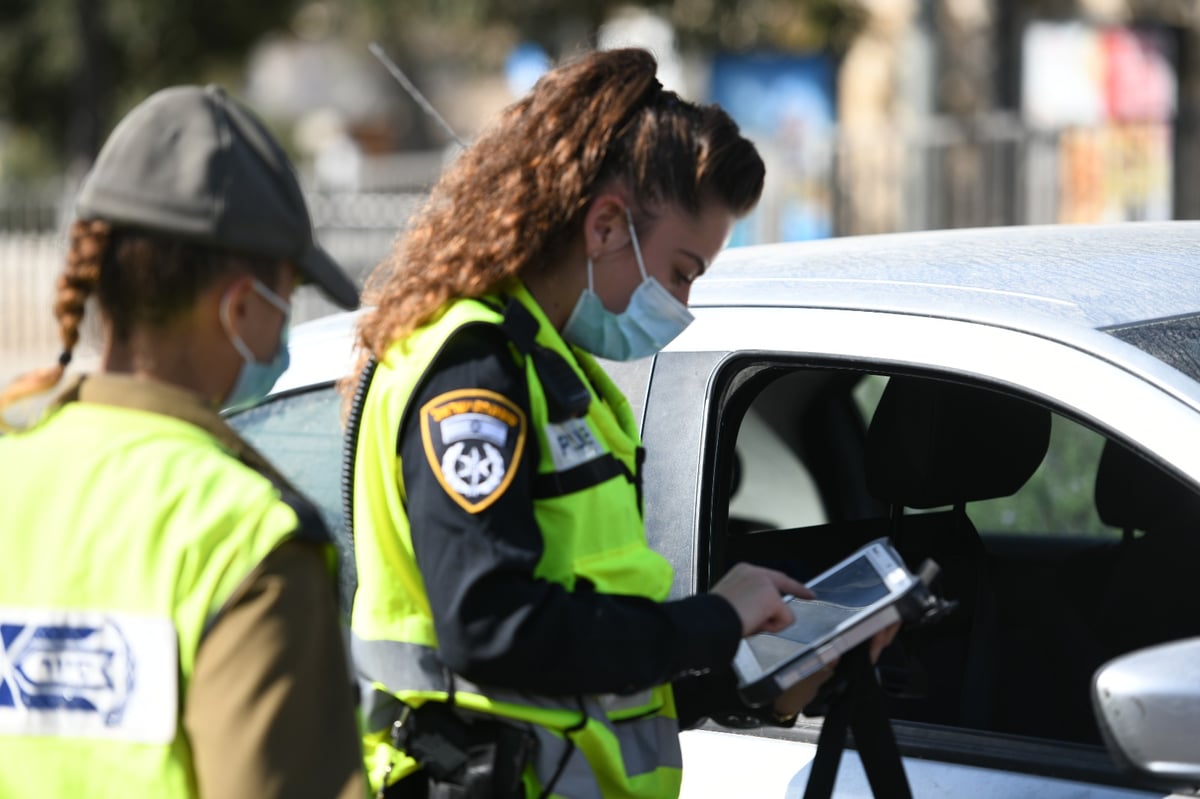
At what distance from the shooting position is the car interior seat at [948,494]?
2.53 meters

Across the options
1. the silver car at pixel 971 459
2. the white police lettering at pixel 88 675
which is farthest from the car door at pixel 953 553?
the white police lettering at pixel 88 675

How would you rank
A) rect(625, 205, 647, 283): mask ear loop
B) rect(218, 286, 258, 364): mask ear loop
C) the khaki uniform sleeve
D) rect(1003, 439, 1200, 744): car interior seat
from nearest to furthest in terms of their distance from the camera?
the khaki uniform sleeve → rect(218, 286, 258, 364): mask ear loop → rect(625, 205, 647, 283): mask ear loop → rect(1003, 439, 1200, 744): car interior seat

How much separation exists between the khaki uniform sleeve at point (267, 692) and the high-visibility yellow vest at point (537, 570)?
43 centimetres

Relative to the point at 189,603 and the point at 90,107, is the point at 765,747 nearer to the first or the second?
the point at 189,603

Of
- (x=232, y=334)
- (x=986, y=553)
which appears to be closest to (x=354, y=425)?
(x=232, y=334)

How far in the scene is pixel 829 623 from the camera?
1.93m

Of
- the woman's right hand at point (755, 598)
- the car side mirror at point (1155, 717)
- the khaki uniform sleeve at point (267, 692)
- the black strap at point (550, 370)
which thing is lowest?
the car side mirror at point (1155, 717)

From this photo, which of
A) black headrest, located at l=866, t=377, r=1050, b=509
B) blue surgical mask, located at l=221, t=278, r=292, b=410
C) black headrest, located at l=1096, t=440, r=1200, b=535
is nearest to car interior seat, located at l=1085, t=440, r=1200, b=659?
black headrest, located at l=1096, t=440, r=1200, b=535

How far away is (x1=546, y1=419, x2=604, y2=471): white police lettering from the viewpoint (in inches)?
68.2

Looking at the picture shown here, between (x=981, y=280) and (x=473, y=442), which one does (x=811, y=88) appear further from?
(x=473, y=442)

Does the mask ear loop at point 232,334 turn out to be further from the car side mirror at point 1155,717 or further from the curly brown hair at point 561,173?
the car side mirror at point 1155,717

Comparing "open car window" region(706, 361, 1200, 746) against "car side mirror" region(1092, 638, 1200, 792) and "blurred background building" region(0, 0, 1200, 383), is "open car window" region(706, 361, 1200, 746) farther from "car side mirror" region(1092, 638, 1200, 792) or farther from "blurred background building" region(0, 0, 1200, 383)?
"blurred background building" region(0, 0, 1200, 383)

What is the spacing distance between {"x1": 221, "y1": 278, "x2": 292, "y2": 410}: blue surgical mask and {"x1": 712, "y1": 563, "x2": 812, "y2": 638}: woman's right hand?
0.56 metres

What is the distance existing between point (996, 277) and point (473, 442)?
0.89 m
